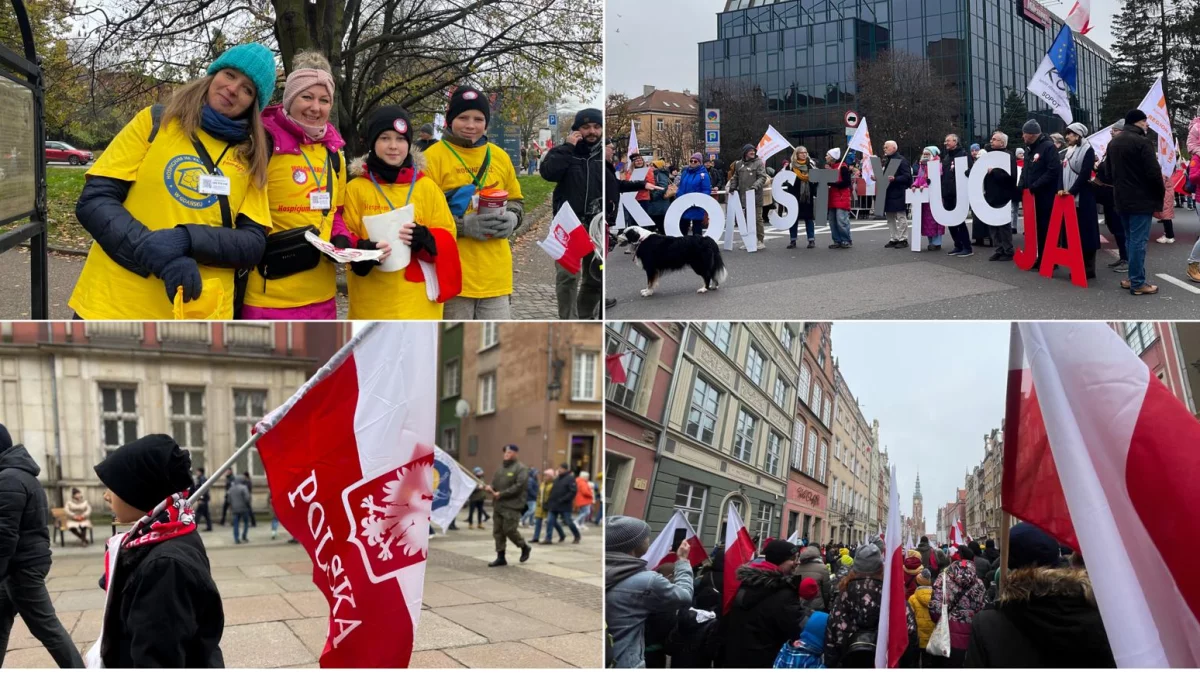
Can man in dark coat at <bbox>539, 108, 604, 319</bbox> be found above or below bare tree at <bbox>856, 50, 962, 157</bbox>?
below

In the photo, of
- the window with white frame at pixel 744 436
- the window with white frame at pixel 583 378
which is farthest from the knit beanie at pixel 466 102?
the window with white frame at pixel 583 378

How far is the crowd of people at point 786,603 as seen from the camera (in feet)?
14.4

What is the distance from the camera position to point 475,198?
5012mm

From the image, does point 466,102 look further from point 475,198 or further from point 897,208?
point 897,208

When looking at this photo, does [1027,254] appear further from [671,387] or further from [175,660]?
[175,660]

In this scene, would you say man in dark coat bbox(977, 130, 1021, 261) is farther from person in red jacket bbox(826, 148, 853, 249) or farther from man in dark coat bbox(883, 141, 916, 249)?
person in red jacket bbox(826, 148, 853, 249)

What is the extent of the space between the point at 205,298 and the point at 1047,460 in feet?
10.9

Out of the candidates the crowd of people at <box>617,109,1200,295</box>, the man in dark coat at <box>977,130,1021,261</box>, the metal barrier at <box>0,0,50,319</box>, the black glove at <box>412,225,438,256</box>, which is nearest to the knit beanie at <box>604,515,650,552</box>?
the black glove at <box>412,225,438,256</box>

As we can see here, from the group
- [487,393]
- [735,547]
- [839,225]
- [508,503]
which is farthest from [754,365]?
[487,393]

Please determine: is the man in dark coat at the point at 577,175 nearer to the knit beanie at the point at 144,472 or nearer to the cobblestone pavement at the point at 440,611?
the cobblestone pavement at the point at 440,611

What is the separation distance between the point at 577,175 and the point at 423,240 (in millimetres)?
1750

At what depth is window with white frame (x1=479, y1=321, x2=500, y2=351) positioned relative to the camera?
2752 centimetres

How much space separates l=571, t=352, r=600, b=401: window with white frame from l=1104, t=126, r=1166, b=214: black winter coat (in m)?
16.8

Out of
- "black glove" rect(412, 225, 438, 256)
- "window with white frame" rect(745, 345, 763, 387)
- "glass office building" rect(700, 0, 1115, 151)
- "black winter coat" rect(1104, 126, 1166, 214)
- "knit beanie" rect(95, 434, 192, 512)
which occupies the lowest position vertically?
"knit beanie" rect(95, 434, 192, 512)
